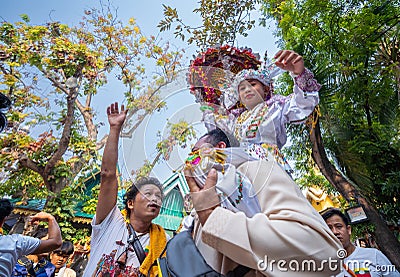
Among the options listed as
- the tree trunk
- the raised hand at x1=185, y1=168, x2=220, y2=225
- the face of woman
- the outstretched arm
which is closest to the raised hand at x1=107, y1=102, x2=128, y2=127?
the outstretched arm

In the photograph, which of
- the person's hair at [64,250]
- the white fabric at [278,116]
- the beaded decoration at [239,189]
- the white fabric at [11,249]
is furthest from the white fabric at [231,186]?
the person's hair at [64,250]

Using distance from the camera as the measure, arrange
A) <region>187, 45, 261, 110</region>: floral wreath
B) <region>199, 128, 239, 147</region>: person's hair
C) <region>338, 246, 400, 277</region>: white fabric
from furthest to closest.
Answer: <region>338, 246, 400, 277</region>: white fabric
<region>187, 45, 261, 110</region>: floral wreath
<region>199, 128, 239, 147</region>: person's hair

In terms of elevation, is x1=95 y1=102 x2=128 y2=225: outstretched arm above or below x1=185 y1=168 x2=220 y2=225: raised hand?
above

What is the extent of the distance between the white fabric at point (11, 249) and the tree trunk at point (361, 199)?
4079 mm

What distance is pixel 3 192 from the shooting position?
726cm

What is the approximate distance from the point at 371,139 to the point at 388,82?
99cm

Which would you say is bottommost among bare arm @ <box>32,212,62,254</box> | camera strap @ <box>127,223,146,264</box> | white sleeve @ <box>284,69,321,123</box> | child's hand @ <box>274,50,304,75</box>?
camera strap @ <box>127,223,146,264</box>

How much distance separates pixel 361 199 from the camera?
168 inches

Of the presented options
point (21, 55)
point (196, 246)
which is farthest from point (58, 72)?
point (196, 246)

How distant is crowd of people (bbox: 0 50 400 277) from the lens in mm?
771

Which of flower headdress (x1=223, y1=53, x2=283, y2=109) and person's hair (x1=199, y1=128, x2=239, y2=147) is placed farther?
flower headdress (x1=223, y1=53, x2=283, y2=109)

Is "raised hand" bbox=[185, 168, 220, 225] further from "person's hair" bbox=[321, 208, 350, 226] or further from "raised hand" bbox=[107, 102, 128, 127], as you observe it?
"person's hair" bbox=[321, 208, 350, 226]

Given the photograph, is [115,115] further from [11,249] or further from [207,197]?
[11,249]

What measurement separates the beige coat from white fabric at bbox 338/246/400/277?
1.93 m
